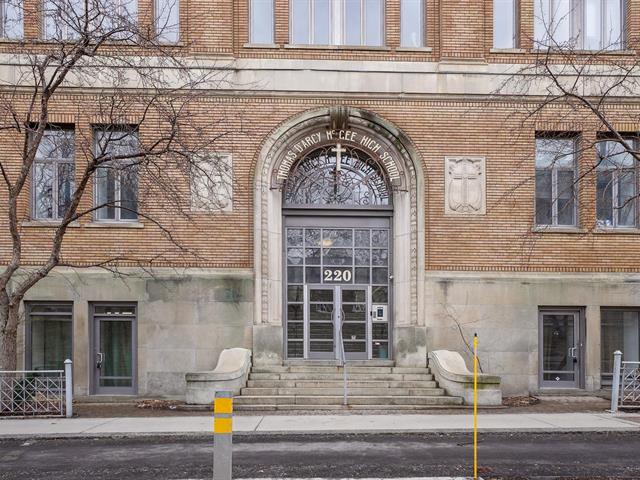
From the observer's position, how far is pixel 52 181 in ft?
49.0

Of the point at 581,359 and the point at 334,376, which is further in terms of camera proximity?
the point at 581,359

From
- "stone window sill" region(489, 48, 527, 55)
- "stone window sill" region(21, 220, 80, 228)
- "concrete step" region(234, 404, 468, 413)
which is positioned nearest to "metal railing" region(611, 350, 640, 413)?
"concrete step" region(234, 404, 468, 413)

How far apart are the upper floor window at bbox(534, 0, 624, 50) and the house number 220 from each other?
7.82 meters

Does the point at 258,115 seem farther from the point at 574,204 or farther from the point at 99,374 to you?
the point at 574,204

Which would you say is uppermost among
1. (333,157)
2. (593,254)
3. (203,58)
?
(203,58)

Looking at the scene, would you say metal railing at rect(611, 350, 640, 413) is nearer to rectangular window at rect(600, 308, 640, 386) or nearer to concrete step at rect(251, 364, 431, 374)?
rectangular window at rect(600, 308, 640, 386)

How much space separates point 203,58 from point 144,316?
640 cm

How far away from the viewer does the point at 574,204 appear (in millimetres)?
15430

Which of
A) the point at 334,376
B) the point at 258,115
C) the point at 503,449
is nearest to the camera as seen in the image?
the point at 503,449

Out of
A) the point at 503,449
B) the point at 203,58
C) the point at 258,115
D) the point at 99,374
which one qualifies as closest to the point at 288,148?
the point at 258,115

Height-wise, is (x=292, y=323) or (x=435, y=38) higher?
(x=435, y=38)

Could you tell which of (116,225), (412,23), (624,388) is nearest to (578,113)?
(412,23)

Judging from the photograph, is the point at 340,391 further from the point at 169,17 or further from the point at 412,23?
the point at 169,17

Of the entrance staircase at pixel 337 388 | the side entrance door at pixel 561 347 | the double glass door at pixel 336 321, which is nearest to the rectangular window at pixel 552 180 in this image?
the side entrance door at pixel 561 347
